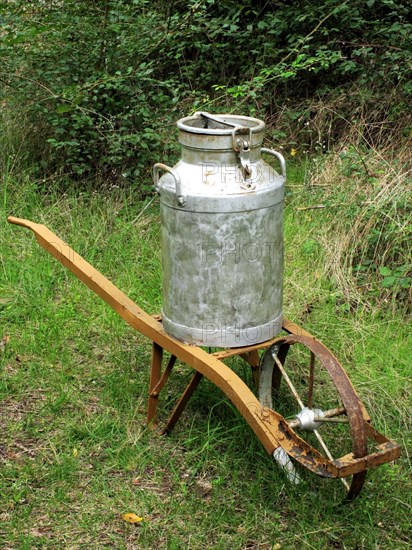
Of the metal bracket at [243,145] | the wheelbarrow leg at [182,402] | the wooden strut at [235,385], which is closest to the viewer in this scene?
the wooden strut at [235,385]

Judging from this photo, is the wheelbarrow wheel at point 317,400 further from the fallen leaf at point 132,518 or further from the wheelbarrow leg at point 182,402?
the fallen leaf at point 132,518

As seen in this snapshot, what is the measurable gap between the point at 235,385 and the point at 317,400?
3.01 ft

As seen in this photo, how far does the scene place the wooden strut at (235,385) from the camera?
276 cm

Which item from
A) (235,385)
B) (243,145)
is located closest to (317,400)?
(235,385)

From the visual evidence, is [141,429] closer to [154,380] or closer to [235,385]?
[154,380]

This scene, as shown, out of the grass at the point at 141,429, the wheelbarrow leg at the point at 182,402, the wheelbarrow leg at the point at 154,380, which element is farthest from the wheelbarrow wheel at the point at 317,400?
the wheelbarrow leg at the point at 154,380

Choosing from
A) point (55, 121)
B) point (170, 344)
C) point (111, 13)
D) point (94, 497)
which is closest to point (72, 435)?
point (94, 497)

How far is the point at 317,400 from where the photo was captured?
3.77 metres

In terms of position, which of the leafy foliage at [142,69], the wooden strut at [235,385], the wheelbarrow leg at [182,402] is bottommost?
the wheelbarrow leg at [182,402]

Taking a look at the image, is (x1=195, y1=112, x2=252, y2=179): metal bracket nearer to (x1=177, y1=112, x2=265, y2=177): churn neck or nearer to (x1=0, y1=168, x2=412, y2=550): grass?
(x1=177, y1=112, x2=265, y2=177): churn neck

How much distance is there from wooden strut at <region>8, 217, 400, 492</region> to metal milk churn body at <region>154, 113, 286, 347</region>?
90 millimetres

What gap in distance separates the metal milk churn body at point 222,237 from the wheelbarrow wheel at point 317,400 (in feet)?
0.66

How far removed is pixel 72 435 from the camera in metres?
3.62

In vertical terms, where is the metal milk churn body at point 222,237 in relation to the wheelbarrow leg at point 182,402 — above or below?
above
